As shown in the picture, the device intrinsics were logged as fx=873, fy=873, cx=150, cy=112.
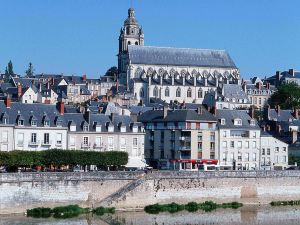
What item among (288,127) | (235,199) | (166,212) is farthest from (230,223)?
(288,127)

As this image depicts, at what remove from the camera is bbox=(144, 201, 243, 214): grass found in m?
50.3

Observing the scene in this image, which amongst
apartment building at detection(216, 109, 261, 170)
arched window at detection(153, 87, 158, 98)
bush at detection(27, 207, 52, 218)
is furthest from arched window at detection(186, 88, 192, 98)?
bush at detection(27, 207, 52, 218)

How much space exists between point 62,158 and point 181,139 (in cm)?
1201

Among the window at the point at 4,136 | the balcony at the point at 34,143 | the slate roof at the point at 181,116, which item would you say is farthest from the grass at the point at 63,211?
the slate roof at the point at 181,116

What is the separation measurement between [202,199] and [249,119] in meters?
17.8

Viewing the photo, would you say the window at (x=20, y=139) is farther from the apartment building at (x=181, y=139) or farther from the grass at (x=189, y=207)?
the apartment building at (x=181, y=139)

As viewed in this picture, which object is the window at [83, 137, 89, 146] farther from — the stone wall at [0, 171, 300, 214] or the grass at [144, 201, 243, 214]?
the grass at [144, 201, 243, 214]

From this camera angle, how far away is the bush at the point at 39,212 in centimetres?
4604

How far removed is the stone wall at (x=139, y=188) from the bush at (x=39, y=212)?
0.39 m

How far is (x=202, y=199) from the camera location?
2095 inches

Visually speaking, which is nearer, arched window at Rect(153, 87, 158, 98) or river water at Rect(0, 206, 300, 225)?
river water at Rect(0, 206, 300, 225)

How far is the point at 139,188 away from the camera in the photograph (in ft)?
166

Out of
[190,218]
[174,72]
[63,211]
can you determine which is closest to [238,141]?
[190,218]

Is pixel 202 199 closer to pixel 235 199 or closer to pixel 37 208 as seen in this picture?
pixel 235 199
